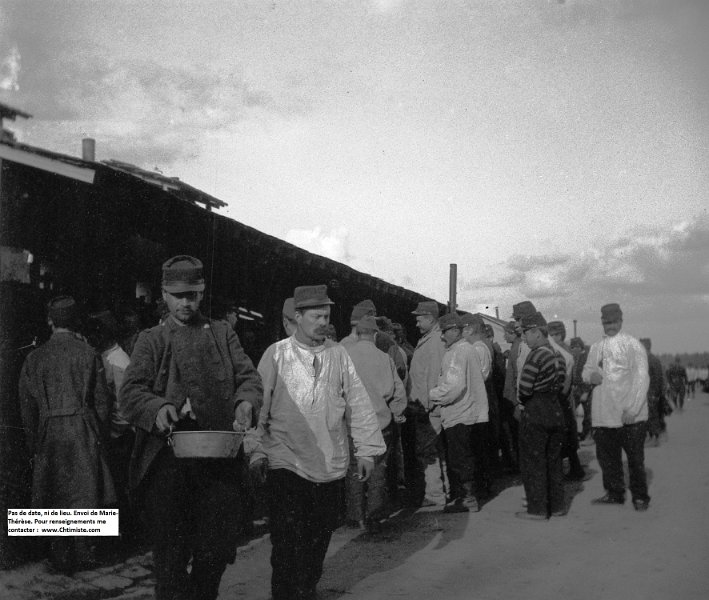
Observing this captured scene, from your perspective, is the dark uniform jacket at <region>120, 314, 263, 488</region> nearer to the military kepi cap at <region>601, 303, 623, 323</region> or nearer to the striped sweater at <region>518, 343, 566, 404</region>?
the striped sweater at <region>518, 343, 566, 404</region>

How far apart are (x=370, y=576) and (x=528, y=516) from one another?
2.49m

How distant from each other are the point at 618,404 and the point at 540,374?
966 mm

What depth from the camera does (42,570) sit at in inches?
224

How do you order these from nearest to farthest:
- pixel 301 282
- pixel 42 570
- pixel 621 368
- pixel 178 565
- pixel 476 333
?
pixel 178 565 → pixel 42 570 → pixel 621 368 → pixel 476 333 → pixel 301 282

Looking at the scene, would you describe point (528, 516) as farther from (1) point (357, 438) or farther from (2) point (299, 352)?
(2) point (299, 352)

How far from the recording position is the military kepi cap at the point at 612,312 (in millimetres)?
8266

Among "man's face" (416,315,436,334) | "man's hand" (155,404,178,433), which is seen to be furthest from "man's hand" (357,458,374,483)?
"man's face" (416,315,436,334)

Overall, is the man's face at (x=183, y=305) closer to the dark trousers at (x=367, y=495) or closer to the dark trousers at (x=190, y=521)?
the dark trousers at (x=190, y=521)

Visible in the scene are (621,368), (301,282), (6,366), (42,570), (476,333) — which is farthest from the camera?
(301,282)

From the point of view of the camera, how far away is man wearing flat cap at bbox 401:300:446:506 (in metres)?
8.66

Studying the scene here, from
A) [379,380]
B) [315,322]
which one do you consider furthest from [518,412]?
[315,322]

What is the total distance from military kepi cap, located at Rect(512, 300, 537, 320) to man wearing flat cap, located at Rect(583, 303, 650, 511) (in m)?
0.74

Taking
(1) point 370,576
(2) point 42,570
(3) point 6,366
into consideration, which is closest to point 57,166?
(3) point 6,366

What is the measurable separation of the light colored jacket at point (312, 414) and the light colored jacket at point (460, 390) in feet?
10.4
